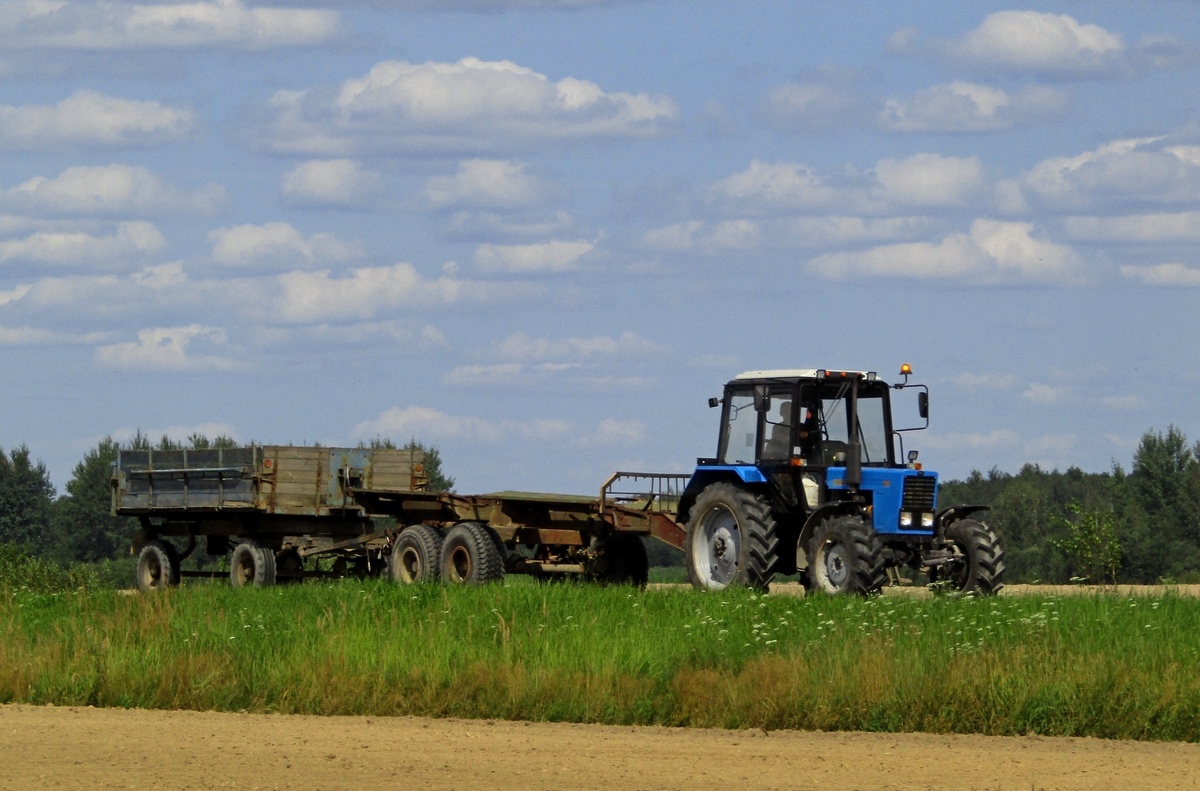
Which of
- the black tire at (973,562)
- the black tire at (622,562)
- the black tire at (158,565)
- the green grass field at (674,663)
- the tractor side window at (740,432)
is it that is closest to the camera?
the green grass field at (674,663)

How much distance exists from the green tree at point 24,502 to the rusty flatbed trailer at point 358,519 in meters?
56.1

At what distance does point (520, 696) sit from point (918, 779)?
11.7 feet

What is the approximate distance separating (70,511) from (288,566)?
51447 mm

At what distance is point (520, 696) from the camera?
12.7 metres

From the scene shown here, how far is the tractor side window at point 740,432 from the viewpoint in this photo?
19344 mm

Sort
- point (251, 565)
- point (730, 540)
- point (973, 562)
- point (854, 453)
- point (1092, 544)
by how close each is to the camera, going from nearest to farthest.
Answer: point (973, 562) → point (854, 453) → point (730, 540) → point (251, 565) → point (1092, 544)

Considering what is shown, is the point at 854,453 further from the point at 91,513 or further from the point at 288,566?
the point at 91,513

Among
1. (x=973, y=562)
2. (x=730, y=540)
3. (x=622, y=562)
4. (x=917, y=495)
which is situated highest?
(x=917, y=495)

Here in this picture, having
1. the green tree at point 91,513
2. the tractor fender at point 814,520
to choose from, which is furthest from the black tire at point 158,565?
the green tree at point 91,513

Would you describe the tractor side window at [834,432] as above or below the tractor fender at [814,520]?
above

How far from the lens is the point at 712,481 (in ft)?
64.8

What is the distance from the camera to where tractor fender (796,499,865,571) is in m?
18.4

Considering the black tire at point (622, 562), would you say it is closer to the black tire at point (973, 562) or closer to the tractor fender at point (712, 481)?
the tractor fender at point (712, 481)

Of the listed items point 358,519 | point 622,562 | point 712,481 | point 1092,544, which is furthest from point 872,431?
point 1092,544
